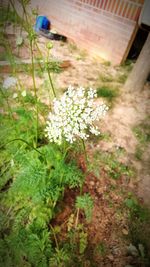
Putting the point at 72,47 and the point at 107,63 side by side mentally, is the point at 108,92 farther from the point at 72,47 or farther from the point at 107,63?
the point at 72,47

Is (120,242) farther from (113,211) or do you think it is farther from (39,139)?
(39,139)

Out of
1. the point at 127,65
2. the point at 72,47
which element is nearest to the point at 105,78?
the point at 127,65

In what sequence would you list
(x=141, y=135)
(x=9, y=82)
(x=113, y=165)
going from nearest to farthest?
(x=113, y=165)
(x=141, y=135)
(x=9, y=82)

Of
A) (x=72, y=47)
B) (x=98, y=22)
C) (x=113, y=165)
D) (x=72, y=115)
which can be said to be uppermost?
(x=72, y=115)

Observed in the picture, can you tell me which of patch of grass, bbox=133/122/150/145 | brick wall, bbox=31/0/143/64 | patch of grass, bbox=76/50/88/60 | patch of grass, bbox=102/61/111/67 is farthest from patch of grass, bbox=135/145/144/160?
patch of grass, bbox=76/50/88/60

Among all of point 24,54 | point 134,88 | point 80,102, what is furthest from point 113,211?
point 24,54

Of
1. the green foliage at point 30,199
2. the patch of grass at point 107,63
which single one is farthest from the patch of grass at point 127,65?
the green foliage at point 30,199

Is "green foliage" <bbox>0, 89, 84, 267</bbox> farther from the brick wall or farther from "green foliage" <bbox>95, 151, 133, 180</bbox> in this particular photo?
the brick wall
